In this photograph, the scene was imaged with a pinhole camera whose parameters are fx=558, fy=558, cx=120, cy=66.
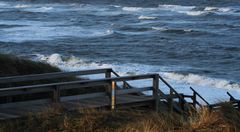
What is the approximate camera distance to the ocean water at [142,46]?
2555 cm

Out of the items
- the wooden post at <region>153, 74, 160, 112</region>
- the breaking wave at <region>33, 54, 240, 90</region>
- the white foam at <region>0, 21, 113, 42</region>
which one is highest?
the wooden post at <region>153, 74, 160, 112</region>

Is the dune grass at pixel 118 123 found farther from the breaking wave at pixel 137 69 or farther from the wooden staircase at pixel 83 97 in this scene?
the breaking wave at pixel 137 69

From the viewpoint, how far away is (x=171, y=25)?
165 ft

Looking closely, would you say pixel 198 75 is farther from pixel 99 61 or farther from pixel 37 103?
pixel 37 103

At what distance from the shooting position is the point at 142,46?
35.7m

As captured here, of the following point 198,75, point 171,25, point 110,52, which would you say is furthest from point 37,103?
point 171,25

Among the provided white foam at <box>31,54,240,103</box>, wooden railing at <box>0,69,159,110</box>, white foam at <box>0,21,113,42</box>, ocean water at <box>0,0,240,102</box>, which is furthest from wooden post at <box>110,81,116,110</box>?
white foam at <box>0,21,113,42</box>

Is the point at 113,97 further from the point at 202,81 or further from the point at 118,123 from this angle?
the point at 202,81

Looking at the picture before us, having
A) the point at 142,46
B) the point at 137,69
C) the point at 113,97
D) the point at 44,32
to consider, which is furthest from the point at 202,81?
the point at 44,32

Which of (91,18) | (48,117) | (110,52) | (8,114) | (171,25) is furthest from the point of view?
(91,18)

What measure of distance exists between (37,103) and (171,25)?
134 feet

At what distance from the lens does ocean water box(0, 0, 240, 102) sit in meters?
25.5

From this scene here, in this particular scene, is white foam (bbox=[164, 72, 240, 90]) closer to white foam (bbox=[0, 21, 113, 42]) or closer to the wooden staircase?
the wooden staircase

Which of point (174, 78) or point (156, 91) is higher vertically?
point (156, 91)
